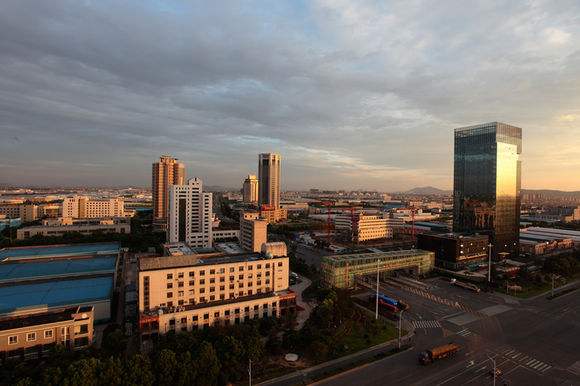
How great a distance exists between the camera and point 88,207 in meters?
107

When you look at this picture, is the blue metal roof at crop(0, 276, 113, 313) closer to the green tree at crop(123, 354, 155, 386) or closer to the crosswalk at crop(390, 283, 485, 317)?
the green tree at crop(123, 354, 155, 386)

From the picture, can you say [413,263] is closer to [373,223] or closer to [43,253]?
[373,223]

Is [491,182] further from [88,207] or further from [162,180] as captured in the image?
[88,207]

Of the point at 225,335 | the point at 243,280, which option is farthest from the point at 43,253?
the point at 225,335

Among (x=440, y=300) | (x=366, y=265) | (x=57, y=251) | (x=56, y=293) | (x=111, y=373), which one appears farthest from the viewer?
(x=57, y=251)

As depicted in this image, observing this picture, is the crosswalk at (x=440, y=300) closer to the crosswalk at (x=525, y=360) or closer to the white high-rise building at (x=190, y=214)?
the crosswalk at (x=525, y=360)

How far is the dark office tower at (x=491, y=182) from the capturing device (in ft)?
194

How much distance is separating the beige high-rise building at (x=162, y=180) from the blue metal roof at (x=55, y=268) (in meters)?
49.3

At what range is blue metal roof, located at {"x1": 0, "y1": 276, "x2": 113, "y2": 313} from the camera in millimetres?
29766

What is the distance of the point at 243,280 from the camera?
3397 centimetres

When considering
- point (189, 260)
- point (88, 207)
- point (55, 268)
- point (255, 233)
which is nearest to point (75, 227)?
point (88, 207)

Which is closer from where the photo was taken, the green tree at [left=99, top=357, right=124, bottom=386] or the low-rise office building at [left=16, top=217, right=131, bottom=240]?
the green tree at [left=99, top=357, right=124, bottom=386]

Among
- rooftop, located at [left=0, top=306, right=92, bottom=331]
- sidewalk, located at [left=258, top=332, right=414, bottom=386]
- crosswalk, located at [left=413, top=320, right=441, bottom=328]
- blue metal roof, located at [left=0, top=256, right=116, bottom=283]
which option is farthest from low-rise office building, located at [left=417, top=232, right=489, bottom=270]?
rooftop, located at [left=0, top=306, right=92, bottom=331]

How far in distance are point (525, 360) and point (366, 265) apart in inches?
835
